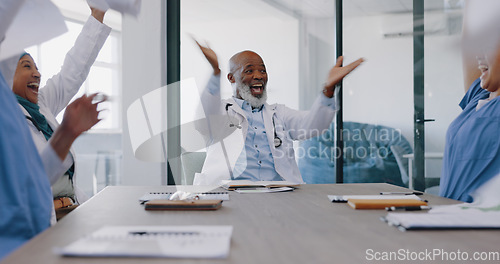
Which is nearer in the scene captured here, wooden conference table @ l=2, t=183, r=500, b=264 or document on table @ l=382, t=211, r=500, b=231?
wooden conference table @ l=2, t=183, r=500, b=264

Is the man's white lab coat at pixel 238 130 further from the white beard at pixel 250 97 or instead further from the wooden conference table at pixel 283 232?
the wooden conference table at pixel 283 232

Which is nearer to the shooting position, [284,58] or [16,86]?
[16,86]

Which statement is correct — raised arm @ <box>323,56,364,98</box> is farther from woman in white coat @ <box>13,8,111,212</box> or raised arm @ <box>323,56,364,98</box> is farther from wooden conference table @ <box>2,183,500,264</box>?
woman in white coat @ <box>13,8,111,212</box>

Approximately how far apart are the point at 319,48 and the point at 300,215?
11.0 ft

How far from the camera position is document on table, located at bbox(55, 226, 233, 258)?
0.87 metres

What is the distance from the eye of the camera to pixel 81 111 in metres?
1.37

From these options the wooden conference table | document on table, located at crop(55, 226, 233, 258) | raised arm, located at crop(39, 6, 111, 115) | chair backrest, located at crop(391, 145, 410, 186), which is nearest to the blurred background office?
chair backrest, located at crop(391, 145, 410, 186)

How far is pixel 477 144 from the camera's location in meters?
2.13

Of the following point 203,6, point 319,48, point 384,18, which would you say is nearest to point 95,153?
point 203,6

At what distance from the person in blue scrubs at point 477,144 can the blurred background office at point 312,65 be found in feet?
6.65

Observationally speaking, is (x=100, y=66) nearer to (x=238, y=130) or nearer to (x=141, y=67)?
(x=141, y=67)

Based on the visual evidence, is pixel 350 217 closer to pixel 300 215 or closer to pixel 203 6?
pixel 300 215

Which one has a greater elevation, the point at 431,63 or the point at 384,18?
the point at 384,18

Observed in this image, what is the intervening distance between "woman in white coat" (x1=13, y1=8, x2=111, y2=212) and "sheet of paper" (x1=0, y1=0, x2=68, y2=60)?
1.05 m
